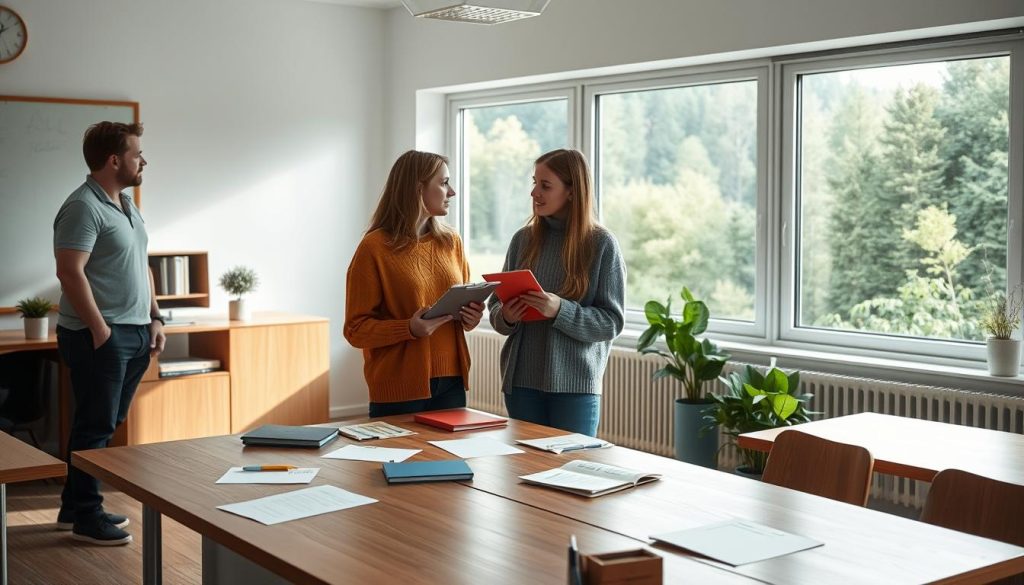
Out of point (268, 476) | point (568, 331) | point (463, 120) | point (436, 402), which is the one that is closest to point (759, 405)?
point (568, 331)

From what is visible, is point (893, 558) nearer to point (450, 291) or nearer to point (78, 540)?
point (450, 291)

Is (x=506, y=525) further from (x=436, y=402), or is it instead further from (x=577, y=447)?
(x=436, y=402)

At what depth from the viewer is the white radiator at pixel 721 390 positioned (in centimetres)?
441

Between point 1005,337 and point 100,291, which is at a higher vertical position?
point 100,291

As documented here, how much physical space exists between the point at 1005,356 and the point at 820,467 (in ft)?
6.52

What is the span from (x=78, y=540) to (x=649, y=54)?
3.54 metres

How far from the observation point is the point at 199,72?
661 centimetres

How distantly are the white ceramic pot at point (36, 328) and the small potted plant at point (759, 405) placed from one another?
11.0ft

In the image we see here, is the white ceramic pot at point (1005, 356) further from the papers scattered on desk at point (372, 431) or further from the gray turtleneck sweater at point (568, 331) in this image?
the papers scattered on desk at point (372, 431)

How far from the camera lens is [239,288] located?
6418mm

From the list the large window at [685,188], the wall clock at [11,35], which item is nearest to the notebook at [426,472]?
the large window at [685,188]

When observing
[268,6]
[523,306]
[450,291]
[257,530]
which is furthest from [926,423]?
[268,6]

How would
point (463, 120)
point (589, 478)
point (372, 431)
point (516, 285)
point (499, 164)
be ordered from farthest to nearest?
point (463, 120) < point (499, 164) < point (516, 285) < point (372, 431) < point (589, 478)

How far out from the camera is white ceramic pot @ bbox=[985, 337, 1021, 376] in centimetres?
440
